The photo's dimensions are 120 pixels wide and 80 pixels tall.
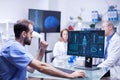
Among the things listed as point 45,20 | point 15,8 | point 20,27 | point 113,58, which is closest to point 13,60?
point 20,27

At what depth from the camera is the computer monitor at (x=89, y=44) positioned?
2.50 meters

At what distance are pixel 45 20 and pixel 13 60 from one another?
3.28m

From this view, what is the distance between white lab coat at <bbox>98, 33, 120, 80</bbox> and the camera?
3156mm

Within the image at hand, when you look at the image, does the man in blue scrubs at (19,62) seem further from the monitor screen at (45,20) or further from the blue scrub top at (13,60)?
the monitor screen at (45,20)

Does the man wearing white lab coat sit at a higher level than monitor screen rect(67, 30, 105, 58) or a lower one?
lower

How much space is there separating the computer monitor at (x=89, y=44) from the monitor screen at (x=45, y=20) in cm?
219

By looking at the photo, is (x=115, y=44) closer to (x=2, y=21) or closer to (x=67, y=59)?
(x=67, y=59)

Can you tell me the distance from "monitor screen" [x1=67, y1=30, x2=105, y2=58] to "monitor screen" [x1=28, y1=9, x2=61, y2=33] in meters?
2.19

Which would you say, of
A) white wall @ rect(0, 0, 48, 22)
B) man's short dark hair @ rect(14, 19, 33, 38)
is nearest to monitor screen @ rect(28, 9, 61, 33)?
white wall @ rect(0, 0, 48, 22)

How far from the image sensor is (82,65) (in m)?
2.67

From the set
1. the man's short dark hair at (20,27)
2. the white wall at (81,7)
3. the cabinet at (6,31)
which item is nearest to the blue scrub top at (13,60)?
the man's short dark hair at (20,27)

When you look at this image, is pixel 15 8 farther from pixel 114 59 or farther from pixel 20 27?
pixel 20 27

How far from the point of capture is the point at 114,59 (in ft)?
10.6

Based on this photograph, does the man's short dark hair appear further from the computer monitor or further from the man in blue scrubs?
the computer monitor
